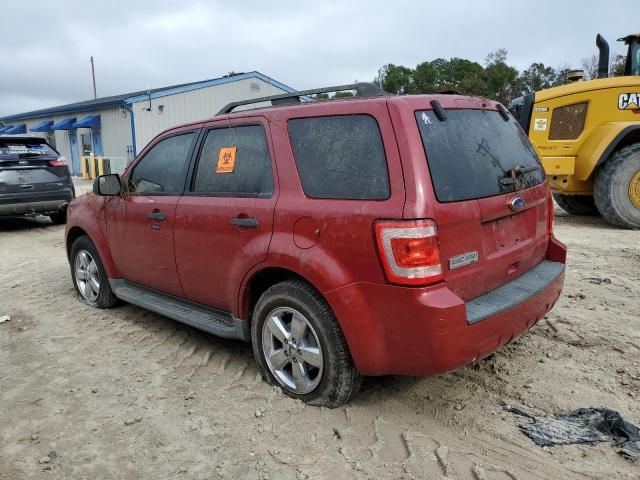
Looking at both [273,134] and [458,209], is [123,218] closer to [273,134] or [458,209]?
[273,134]

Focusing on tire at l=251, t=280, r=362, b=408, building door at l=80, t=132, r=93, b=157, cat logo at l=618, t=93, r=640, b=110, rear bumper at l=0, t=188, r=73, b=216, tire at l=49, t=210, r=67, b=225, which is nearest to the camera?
tire at l=251, t=280, r=362, b=408

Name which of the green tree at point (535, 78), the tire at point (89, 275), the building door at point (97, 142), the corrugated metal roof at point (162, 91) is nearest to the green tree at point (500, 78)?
the green tree at point (535, 78)

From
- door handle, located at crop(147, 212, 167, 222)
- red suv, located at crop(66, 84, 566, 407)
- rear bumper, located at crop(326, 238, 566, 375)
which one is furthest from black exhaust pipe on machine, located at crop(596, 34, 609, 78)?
door handle, located at crop(147, 212, 167, 222)

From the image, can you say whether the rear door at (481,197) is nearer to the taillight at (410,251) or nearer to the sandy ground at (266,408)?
the taillight at (410,251)

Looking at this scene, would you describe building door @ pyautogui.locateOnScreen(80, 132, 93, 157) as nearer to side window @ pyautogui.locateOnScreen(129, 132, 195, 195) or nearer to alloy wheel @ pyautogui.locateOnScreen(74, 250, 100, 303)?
alloy wheel @ pyautogui.locateOnScreen(74, 250, 100, 303)

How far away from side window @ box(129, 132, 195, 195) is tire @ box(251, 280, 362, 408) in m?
1.32

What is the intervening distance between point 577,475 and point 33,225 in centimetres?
1090

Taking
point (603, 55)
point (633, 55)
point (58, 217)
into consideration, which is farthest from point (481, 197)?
point (58, 217)

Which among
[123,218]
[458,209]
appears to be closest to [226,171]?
[123,218]

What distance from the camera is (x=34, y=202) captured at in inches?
368

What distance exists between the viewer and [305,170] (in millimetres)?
3025

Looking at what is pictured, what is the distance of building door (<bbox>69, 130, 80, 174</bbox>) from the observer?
26.6 metres

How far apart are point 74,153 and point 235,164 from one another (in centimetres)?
2674

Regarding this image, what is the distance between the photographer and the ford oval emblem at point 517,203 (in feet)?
9.92
